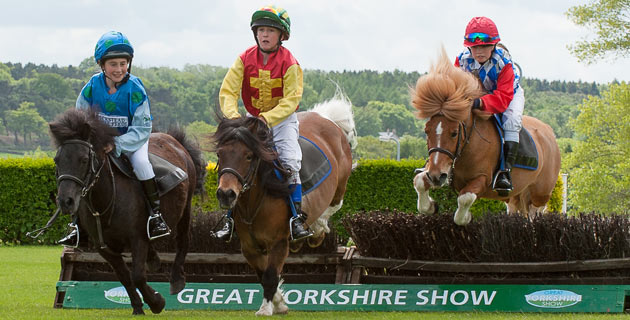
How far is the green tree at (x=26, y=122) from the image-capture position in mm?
73438

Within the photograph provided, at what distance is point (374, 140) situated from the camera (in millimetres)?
83688

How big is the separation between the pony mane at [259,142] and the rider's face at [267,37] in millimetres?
807

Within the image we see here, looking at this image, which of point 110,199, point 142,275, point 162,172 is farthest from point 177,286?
point 110,199

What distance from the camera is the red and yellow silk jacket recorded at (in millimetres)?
6871

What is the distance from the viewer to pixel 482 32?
24.2 feet

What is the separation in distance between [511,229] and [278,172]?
230 centimetres

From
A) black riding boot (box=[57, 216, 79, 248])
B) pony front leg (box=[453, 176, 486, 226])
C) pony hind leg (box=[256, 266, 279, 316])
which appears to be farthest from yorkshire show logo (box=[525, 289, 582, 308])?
black riding boot (box=[57, 216, 79, 248])

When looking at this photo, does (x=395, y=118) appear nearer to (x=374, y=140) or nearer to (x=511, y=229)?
(x=374, y=140)

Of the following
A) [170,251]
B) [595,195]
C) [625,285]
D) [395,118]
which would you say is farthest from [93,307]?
[395,118]

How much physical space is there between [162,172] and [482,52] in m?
3.16

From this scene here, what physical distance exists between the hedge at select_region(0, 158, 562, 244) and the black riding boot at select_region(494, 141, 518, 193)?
7.70 metres

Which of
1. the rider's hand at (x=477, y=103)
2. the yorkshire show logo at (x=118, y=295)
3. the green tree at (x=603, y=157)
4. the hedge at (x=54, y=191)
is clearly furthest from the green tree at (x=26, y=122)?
the rider's hand at (x=477, y=103)

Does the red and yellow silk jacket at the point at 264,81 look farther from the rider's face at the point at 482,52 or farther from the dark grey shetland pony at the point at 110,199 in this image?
the rider's face at the point at 482,52

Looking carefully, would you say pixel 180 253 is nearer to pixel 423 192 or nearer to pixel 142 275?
pixel 142 275
